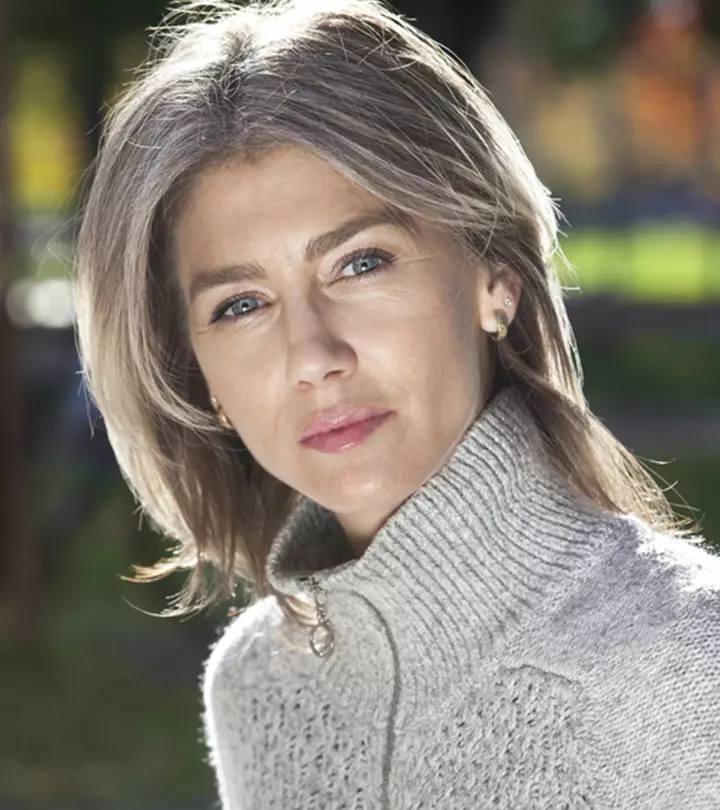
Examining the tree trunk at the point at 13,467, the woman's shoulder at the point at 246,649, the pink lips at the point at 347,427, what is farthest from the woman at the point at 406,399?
the tree trunk at the point at 13,467

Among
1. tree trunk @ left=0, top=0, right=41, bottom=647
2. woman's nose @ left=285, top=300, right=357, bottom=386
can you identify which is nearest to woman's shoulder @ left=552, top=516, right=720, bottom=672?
woman's nose @ left=285, top=300, right=357, bottom=386

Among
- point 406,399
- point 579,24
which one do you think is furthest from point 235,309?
point 579,24

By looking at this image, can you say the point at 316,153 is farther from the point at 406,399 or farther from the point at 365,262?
the point at 406,399

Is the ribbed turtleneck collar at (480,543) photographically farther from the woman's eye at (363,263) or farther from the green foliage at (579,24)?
the green foliage at (579,24)

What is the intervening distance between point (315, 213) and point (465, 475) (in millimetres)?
384

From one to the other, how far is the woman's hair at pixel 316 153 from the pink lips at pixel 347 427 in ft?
0.85

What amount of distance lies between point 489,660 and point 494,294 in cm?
48

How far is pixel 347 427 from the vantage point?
1.86 m

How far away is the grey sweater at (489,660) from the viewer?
5.53 ft

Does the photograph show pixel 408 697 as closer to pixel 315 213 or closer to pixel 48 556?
pixel 315 213

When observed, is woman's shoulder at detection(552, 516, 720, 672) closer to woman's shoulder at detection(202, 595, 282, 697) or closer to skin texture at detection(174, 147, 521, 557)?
skin texture at detection(174, 147, 521, 557)

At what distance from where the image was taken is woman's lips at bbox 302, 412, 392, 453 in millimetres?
1859

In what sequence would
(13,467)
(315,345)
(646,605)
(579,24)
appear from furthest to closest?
(579,24), (13,467), (315,345), (646,605)

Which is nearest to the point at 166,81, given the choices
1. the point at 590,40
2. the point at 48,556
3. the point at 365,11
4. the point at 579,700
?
the point at 365,11
